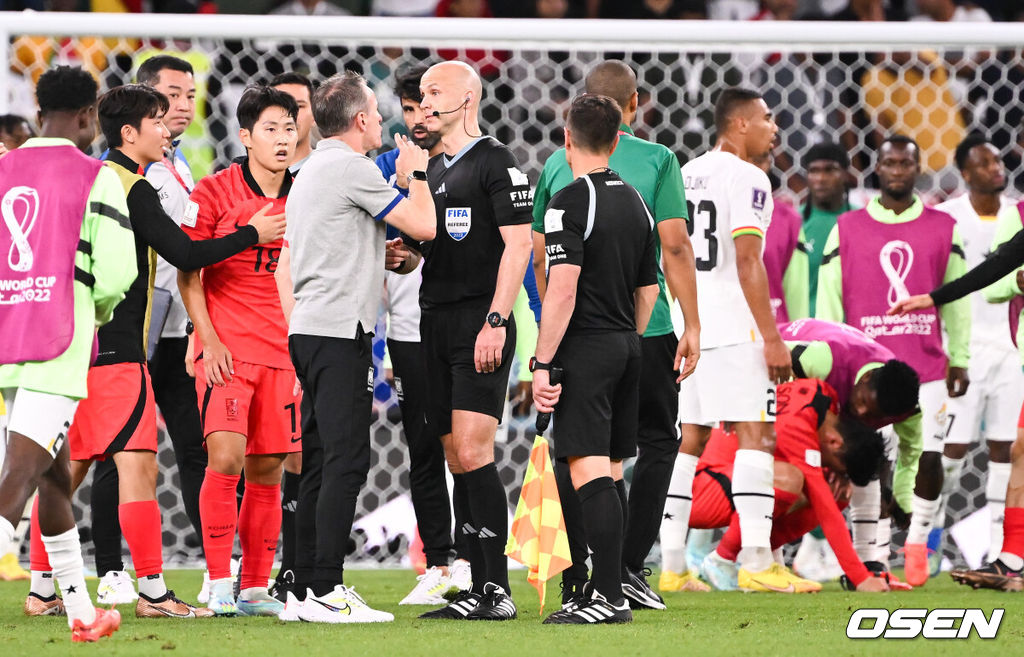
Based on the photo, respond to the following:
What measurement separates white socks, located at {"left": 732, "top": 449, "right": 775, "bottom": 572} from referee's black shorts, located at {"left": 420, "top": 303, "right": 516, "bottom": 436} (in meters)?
1.67

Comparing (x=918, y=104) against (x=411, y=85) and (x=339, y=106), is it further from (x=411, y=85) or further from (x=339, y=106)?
(x=339, y=106)

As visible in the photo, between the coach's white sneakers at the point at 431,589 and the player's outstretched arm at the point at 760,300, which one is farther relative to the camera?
the player's outstretched arm at the point at 760,300

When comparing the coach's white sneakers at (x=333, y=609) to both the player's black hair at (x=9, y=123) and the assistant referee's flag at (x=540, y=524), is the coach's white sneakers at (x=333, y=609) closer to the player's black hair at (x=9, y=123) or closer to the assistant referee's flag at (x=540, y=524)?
the assistant referee's flag at (x=540, y=524)

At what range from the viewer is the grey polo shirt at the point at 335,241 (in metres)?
4.55

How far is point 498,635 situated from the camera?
426cm

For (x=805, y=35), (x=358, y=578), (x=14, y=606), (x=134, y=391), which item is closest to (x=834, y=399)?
(x=805, y=35)

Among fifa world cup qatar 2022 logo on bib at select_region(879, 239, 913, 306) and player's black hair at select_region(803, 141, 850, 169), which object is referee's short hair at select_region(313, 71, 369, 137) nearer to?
fifa world cup qatar 2022 logo on bib at select_region(879, 239, 913, 306)

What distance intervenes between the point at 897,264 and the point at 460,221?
2971mm

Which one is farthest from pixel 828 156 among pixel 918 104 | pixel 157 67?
pixel 157 67

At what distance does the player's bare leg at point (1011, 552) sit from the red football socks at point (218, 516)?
3098mm

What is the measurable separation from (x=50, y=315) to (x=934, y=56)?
661cm

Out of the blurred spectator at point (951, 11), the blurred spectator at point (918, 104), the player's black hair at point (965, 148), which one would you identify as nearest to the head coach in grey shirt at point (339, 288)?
the player's black hair at point (965, 148)

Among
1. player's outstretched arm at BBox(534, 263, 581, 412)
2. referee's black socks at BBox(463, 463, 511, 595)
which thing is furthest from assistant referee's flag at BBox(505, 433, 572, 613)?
player's outstretched arm at BBox(534, 263, 581, 412)

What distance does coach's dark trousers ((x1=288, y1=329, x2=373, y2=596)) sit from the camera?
4.47m
